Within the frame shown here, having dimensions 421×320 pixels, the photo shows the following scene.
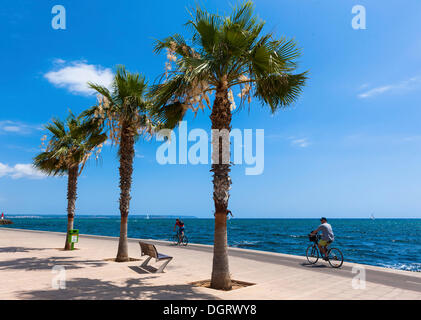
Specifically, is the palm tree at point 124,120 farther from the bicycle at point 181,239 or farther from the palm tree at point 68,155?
the bicycle at point 181,239

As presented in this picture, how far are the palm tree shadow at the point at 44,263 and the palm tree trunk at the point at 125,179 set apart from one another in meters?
0.93

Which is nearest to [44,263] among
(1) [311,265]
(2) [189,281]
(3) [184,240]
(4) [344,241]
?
(2) [189,281]

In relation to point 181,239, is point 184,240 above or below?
below

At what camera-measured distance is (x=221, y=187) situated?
8.27 meters

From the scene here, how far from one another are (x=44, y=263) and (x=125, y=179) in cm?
451

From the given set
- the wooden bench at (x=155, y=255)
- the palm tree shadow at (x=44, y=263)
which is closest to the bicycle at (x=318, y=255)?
the wooden bench at (x=155, y=255)

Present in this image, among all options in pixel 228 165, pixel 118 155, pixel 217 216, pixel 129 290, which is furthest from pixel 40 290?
pixel 118 155

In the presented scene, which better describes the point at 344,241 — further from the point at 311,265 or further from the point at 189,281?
the point at 189,281

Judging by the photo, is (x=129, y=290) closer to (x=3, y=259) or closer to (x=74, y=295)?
(x=74, y=295)

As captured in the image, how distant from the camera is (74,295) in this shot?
286 inches

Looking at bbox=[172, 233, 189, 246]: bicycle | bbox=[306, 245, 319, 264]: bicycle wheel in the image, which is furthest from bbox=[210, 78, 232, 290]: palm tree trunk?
bbox=[172, 233, 189, 246]: bicycle

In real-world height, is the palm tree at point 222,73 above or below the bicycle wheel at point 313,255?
above

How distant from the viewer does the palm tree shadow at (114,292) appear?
7.16m

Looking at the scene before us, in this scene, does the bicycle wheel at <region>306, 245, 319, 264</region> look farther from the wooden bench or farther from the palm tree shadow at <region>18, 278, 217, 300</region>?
the palm tree shadow at <region>18, 278, 217, 300</region>
